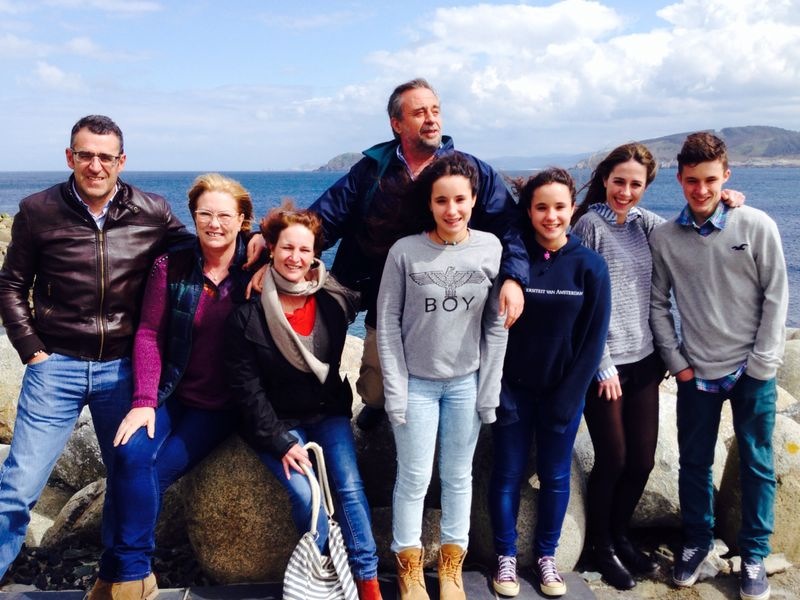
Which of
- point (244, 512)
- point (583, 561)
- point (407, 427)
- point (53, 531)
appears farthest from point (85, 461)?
point (583, 561)

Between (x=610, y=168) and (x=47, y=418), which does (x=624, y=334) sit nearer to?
(x=610, y=168)

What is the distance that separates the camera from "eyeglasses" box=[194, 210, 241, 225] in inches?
184

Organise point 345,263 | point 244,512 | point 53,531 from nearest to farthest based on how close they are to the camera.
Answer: point 244,512 → point 345,263 → point 53,531

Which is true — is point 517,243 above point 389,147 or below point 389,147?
below

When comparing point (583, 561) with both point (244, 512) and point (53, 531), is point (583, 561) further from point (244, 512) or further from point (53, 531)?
point (53, 531)

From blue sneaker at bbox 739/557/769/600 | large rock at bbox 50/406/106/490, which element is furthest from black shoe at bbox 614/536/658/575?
large rock at bbox 50/406/106/490

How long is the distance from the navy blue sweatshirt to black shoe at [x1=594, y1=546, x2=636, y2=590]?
128 centimetres

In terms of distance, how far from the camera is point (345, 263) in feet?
18.1

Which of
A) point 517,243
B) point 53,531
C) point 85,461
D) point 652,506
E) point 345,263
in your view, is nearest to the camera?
point 517,243

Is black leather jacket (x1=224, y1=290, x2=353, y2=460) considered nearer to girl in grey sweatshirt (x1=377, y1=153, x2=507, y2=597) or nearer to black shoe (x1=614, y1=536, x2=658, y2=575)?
girl in grey sweatshirt (x1=377, y1=153, x2=507, y2=597)

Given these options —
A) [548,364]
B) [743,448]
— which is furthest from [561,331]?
[743,448]

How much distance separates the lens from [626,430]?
17.2 ft

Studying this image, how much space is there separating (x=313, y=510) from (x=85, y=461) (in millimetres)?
3725

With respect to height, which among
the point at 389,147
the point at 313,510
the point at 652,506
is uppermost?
the point at 389,147
